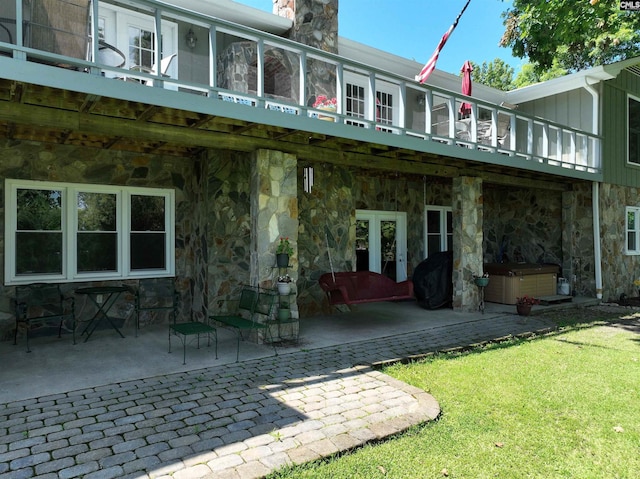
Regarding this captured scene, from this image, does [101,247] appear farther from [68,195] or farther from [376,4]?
[376,4]

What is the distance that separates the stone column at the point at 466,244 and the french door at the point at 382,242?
6.71 feet

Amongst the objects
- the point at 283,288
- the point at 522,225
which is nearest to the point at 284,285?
the point at 283,288

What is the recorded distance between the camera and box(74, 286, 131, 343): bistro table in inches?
242

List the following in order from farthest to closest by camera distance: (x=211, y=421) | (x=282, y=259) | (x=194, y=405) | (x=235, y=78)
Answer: (x=235, y=78), (x=282, y=259), (x=194, y=405), (x=211, y=421)

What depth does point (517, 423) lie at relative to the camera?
12.0 ft

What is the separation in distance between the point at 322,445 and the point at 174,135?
12.6 feet

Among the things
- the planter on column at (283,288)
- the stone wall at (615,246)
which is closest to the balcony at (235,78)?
the stone wall at (615,246)

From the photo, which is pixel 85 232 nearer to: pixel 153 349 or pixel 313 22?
pixel 153 349

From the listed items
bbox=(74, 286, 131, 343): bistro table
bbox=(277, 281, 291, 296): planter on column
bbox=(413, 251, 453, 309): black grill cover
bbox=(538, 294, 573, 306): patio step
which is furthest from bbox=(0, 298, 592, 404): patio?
bbox=(538, 294, 573, 306): patio step

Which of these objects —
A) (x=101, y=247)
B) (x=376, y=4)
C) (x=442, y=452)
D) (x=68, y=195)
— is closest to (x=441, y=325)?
(x=442, y=452)

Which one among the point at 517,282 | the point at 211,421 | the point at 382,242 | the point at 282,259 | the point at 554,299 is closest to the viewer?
the point at 211,421

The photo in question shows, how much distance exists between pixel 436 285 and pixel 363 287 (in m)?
2.02

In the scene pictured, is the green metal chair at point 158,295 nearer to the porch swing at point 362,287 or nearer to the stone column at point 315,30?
the porch swing at point 362,287

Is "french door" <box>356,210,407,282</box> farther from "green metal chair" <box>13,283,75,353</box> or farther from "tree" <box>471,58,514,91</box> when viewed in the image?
"tree" <box>471,58,514,91</box>
